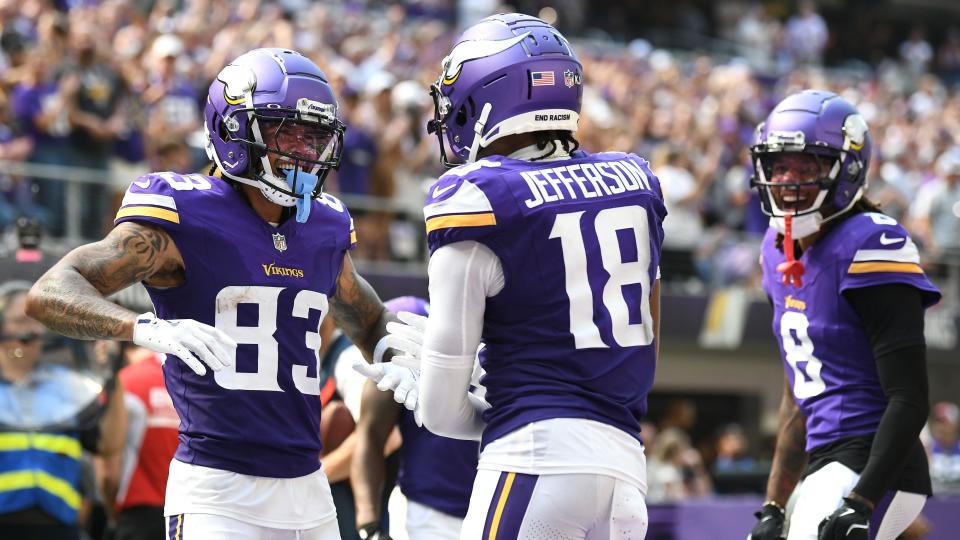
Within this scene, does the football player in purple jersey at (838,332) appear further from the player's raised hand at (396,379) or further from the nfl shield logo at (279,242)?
the nfl shield logo at (279,242)

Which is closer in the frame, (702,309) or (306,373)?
(306,373)

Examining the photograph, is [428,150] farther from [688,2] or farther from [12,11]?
[688,2]

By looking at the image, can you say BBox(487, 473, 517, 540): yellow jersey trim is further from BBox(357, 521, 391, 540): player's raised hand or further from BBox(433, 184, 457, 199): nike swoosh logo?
BBox(357, 521, 391, 540): player's raised hand

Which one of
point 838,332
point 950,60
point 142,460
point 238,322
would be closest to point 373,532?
point 238,322

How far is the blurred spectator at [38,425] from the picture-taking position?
5555 mm

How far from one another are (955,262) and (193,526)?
11.7 metres

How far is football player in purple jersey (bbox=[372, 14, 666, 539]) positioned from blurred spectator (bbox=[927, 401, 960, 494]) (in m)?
8.76

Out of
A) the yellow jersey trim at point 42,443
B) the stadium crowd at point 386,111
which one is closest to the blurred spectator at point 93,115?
the stadium crowd at point 386,111

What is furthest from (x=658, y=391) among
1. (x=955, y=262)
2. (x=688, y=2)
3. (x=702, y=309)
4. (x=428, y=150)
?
(x=688, y=2)

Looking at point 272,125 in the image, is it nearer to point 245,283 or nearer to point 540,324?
point 245,283

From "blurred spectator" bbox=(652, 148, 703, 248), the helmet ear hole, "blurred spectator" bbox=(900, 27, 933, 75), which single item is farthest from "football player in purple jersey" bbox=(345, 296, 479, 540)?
"blurred spectator" bbox=(900, 27, 933, 75)

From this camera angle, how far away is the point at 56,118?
30.2 feet

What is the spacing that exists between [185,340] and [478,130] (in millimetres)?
908

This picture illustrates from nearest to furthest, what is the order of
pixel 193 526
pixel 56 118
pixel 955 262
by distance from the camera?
1. pixel 193 526
2. pixel 56 118
3. pixel 955 262
